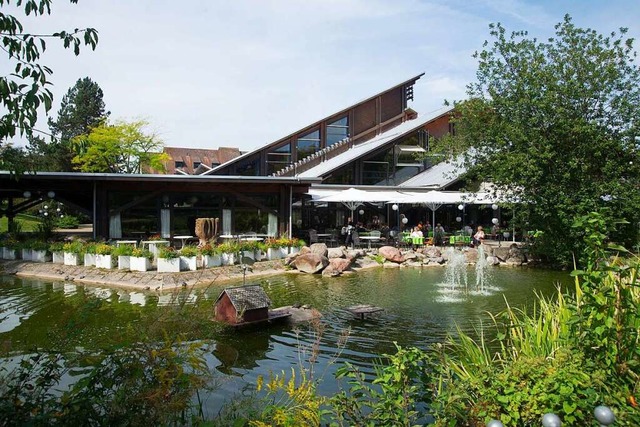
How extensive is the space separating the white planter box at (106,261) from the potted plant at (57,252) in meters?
1.95

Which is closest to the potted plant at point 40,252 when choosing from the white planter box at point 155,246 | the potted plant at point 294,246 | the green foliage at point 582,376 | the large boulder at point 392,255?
the white planter box at point 155,246

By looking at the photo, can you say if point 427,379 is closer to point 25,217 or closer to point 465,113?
point 465,113

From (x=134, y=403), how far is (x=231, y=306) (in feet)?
18.6

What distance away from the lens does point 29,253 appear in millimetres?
17406

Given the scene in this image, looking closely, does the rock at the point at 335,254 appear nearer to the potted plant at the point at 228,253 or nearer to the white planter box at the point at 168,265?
the potted plant at the point at 228,253

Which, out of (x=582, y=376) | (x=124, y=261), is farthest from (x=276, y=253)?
(x=582, y=376)

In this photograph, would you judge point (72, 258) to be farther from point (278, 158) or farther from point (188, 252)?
point (278, 158)

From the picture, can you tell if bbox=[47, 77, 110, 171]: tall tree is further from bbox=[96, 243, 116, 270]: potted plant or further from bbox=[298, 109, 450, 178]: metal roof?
bbox=[96, 243, 116, 270]: potted plant

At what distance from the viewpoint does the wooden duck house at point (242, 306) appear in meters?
8.82

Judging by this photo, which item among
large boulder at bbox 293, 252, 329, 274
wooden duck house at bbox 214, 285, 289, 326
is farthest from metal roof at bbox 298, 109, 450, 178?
wooden duck house at bbox 214, 285, 289, 326

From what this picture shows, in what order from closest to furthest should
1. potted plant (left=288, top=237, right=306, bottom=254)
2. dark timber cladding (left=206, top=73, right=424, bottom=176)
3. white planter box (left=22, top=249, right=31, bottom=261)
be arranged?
white planter box (left=22, top=249, right=31, bottom=261) < potted plant (left=288, top=237, right=306, bottom=254) < dark timber cladding (left=206, top=73, right=424, bottom=176)

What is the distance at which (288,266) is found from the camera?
17312mm

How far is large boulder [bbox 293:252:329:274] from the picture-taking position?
16531mm

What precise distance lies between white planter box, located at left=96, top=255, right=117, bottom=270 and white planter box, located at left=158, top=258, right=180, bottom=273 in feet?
5.68
